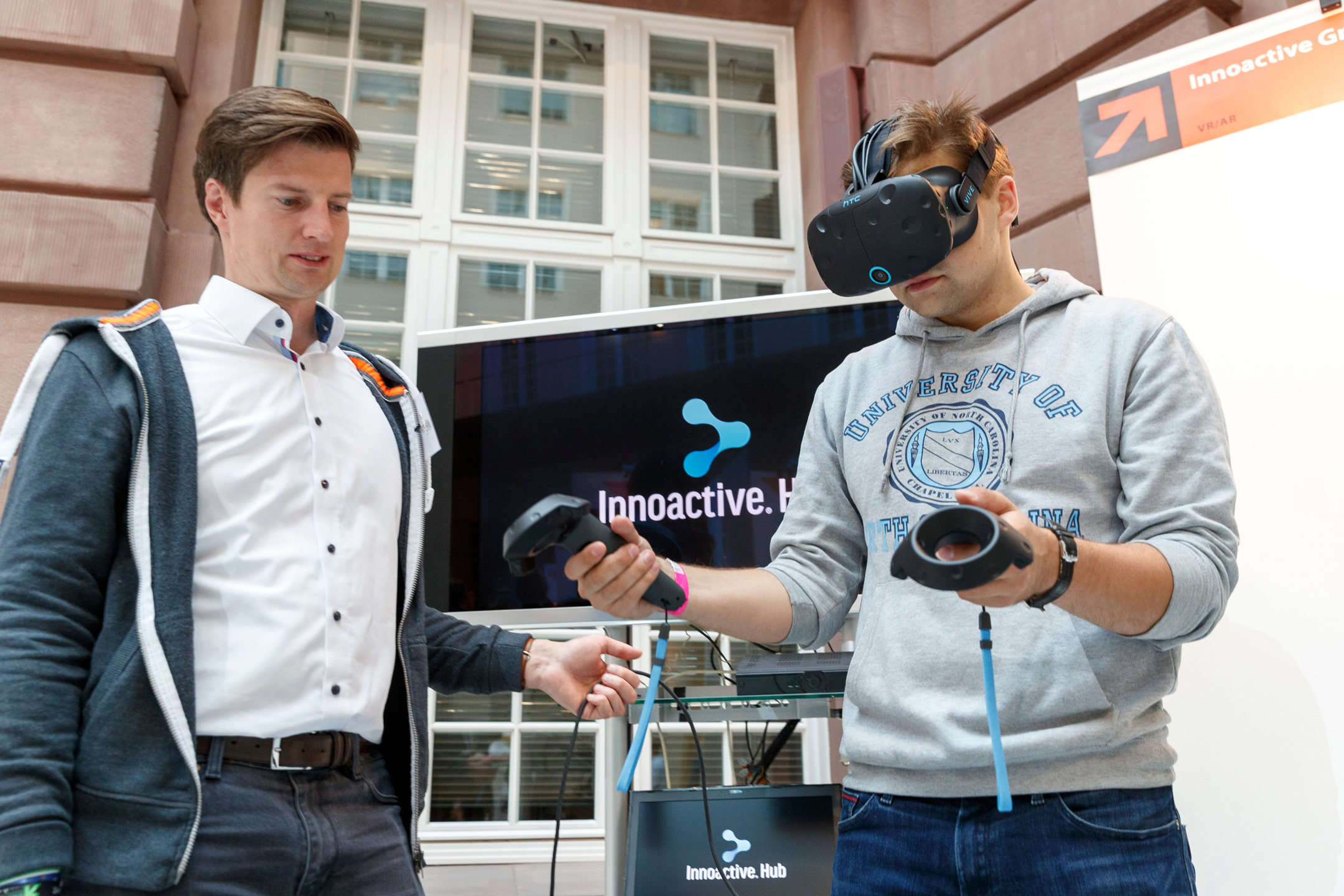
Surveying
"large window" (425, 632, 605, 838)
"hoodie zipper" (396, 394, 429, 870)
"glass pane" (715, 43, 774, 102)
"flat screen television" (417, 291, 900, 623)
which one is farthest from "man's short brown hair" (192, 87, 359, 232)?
"glass pane" (715, 43, 774, 102)

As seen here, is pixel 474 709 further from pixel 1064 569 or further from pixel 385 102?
pixel 1064 569

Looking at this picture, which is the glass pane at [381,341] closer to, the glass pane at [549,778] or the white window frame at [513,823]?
the white window frame at [513,823]

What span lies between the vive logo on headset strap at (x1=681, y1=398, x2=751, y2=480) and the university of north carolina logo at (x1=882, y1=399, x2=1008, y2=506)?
1.39 m

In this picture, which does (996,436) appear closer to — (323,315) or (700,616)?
(700,616)

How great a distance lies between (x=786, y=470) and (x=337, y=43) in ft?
10.4

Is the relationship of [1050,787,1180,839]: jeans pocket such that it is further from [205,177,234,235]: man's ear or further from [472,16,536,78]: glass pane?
[472,16,536,78]: glass pane

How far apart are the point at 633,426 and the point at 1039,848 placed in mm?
1844

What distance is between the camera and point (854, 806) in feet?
3.81

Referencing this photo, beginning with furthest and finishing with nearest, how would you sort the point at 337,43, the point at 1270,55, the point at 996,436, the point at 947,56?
the point at 337,43
the point at 947,56
the point at 1270,55
the point at 996,436

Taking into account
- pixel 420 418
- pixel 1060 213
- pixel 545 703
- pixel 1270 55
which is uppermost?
pixel 1060 213

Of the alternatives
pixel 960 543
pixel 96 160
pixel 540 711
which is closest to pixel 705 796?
pixel 960 543

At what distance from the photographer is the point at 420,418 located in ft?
4.99

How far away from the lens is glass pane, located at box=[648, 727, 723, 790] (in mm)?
3797

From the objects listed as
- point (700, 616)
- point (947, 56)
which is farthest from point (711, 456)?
point (947, 56)
